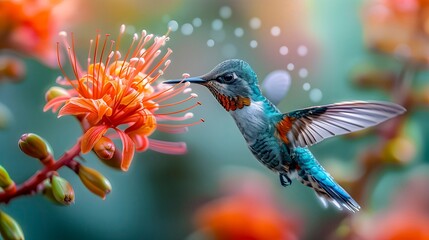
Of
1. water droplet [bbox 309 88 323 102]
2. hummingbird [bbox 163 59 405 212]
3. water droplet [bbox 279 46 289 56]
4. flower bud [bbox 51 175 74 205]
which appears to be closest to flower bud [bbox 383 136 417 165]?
water droplet [bbox 309 88 323 102]

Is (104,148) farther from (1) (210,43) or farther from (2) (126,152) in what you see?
(1) (210,43)

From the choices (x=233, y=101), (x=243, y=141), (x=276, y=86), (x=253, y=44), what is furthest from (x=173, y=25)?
(x=233, y=101)

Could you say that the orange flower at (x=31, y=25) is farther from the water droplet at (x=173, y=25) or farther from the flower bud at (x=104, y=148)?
the flower bud at (x=104, y=148)

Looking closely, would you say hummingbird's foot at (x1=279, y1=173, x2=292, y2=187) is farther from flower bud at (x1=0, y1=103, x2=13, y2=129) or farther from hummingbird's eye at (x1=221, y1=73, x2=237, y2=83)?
flower bud at (x1=0, y1=103, x2=13, y2=129)

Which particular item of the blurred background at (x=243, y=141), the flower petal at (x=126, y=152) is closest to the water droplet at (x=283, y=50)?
the blurred background at (x=243, y=141)

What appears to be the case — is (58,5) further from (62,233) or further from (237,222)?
(237,222)
